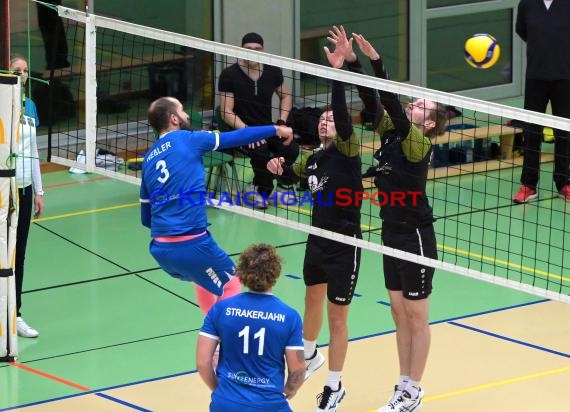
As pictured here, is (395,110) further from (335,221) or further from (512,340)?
(512,340)

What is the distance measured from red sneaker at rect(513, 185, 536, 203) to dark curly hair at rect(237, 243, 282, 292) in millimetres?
Result: 8134

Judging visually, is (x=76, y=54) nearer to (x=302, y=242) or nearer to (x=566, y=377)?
(x=302, y=242)

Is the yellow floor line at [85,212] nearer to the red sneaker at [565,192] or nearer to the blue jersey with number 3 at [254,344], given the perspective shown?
the red sneaker at [565,192]

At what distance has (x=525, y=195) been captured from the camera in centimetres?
1521

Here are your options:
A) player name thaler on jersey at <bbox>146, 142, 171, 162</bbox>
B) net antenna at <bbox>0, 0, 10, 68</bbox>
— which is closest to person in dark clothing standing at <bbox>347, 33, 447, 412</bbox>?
player name thaler on jersey at <bbox>146, 142, 171, 162</bbox>

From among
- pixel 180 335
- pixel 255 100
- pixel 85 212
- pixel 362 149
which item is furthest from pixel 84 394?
pixel 362 149

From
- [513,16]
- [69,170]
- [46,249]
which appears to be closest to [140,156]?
[69,170]

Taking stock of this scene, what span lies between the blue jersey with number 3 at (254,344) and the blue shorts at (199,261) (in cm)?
151

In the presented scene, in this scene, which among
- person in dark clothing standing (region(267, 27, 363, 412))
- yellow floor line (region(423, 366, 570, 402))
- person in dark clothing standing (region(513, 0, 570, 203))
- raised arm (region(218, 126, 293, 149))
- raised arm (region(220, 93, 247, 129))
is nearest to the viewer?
raised arm (region(218, 126, 293, 149))

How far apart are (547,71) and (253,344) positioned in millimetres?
8973

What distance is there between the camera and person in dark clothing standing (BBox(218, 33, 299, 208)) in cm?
1428

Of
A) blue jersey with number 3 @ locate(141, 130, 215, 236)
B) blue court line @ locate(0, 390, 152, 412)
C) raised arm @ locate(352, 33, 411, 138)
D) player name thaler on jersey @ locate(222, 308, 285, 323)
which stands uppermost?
raised arm @ locate(352, 33, 411, 138)

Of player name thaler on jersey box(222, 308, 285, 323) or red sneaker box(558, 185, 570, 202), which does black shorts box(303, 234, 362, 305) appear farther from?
red sneaker box(558, 185, 570, 202)

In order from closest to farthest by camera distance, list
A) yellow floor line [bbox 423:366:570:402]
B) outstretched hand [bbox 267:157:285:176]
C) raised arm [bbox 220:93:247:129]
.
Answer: outstretched hand [bbox 267:157:285:176]
yellow floor line [bbox 423:366:570:402]
raised arm [bbox 220:93:247:129]
